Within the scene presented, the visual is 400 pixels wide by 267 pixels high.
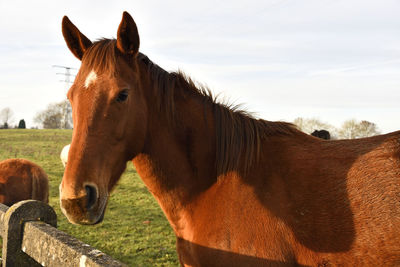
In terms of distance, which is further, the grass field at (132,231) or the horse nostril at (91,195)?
the grass field at (132,231)

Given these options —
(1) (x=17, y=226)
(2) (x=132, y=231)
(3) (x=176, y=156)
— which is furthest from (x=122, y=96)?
(2) (x=132, y=231)

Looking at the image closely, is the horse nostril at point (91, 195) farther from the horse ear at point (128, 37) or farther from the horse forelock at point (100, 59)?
the horse ear at point (128, 37)

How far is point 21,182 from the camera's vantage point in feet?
25.1

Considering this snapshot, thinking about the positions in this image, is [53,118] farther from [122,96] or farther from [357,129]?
[122,96]

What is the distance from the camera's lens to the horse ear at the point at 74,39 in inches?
97.1

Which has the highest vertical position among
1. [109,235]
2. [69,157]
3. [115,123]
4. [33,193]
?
[115,123]

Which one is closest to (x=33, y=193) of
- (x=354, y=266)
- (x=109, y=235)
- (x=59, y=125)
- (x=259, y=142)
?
(x=109, y=235)

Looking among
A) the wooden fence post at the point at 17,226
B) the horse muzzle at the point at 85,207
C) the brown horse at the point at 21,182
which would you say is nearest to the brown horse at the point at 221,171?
the horse muzzle at the point at 85,207

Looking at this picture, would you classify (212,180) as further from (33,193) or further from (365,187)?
(33,193)

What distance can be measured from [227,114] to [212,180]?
62cm

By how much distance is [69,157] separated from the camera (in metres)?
1.93

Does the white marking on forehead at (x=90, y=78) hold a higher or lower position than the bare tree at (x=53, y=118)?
lower

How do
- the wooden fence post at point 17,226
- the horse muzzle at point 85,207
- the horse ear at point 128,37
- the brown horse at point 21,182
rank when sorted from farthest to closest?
the brown horse at point 21,182 < the wooden fence post at point 17,226 < the horse ear at point 128,37 < the horse muzzle at point 85,207

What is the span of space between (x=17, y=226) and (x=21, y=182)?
5.93 meters
